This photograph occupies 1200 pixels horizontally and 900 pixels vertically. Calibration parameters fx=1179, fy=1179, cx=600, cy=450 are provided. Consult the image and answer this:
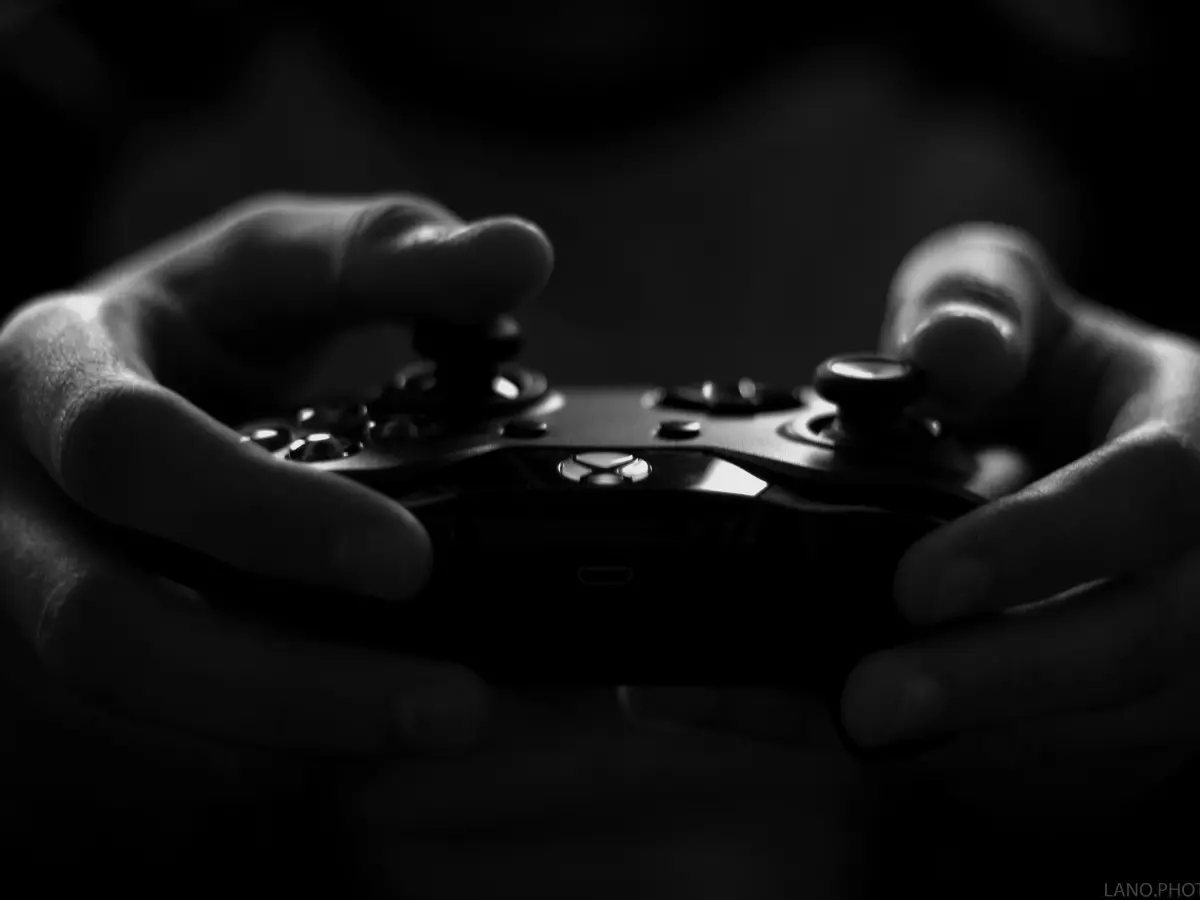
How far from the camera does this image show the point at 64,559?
15.1 inches

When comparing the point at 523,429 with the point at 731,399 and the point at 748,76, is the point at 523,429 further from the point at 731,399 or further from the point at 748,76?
the point at 748,76

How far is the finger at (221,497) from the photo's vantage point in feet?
1.13

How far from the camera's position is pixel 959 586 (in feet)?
1.15

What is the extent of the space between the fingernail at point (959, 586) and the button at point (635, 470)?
Answer: 0.32ft

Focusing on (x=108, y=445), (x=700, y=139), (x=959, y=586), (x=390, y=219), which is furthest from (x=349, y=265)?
(x=700, y=139)

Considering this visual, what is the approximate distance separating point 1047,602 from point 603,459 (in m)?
0.16

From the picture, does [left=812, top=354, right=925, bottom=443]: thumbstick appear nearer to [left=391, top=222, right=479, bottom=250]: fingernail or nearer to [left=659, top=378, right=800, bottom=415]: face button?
[left=659, top=378, right=800, bottom=415]: face button

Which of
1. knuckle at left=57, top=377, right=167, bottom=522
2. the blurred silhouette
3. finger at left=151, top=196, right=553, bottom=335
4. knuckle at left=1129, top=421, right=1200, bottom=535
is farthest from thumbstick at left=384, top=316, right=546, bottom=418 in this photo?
the blurred silhouette

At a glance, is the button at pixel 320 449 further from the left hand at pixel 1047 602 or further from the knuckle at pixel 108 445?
the left hand at pixel 1047 602

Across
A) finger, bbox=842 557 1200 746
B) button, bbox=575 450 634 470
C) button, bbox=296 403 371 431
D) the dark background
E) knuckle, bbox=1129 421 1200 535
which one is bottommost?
finger, bbox=842 557 1200 746

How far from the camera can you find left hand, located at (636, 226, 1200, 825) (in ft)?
1.17

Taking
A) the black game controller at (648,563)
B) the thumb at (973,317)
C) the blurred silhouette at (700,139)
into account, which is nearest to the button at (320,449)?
the black game controller at (648,563)

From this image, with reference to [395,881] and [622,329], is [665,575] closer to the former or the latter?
[395,881]

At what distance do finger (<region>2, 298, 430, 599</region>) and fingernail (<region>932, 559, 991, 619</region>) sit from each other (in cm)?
15
